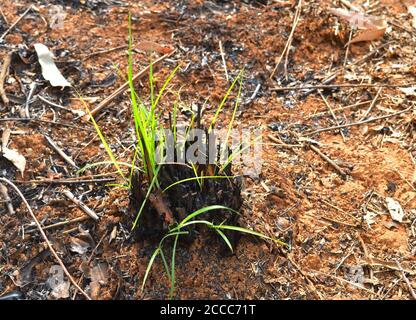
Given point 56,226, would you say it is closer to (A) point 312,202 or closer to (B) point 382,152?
(A) point 312,202

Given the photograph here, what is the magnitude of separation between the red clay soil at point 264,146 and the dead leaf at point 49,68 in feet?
0.13

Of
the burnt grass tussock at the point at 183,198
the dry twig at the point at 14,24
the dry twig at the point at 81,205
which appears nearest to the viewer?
the burnt grass tussock at the point at 183,198

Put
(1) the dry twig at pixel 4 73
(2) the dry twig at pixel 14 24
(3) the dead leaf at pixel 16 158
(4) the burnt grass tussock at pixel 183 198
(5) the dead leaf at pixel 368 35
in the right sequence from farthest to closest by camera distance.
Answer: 1. (5) the dead leaf at pixel 368 35
2. (2) the dry twig at pixel 14 24
3. (1) the dry twig at pixel 4 73
4. (3) the dead leaf at pixel 16 158
5. (4) the burnt grass tussock at pixel 183 198

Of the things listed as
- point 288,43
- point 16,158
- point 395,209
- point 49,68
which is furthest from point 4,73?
point 395,209

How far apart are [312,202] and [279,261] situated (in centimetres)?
35

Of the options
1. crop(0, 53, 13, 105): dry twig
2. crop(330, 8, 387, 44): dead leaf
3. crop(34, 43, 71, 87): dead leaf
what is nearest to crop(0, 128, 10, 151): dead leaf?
crop(0, 53, 13, 105): dry twig

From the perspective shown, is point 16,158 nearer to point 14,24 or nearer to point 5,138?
point 5,138

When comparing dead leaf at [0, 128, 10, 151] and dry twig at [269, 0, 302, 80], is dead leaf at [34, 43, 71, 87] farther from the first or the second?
dry twig at [269, 0, 302, 80]

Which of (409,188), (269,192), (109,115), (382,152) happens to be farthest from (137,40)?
(409,188)

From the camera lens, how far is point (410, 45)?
3.05m

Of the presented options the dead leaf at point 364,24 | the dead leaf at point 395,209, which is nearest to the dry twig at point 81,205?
the dead leaf at point 395,209

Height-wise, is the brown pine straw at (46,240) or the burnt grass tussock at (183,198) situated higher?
the burnt grass tussock at (183,198)

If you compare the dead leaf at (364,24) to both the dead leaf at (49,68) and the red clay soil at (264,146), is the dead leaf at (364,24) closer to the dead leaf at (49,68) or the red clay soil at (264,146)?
the red clay soil at (264,146)

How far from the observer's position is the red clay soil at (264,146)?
6.72 ft
